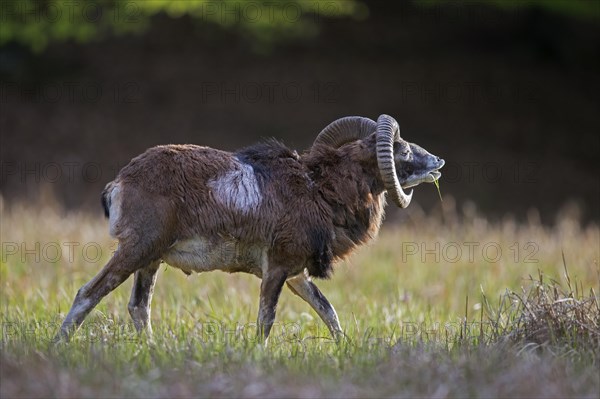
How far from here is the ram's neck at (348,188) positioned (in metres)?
8.74

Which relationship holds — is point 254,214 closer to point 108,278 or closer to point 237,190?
point 237,190

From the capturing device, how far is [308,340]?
856 centimetres

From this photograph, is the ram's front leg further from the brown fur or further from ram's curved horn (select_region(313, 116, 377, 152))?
ram's curved horn (select_region(313, 116, 377, 152))

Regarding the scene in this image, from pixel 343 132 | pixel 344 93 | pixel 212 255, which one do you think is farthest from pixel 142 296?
pixel 344 93

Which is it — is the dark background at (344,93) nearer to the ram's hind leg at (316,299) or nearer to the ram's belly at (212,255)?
the ram's hind leg at (316,299)

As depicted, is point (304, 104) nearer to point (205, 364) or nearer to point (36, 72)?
point (36, 72)

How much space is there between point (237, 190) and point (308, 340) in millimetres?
1430

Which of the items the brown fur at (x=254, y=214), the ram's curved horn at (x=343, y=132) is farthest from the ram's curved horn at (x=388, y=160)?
the ram's curved horn at (x=343, y=132)

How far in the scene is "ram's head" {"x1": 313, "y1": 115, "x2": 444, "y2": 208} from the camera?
28.1 feet

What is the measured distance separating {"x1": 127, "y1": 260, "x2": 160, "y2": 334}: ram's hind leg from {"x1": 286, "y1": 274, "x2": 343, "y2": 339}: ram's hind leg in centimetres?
126

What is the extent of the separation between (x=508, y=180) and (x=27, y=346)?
1824 centimetres

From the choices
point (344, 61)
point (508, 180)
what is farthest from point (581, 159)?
point (344, 61)

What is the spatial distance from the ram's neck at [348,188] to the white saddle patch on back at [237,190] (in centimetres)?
60

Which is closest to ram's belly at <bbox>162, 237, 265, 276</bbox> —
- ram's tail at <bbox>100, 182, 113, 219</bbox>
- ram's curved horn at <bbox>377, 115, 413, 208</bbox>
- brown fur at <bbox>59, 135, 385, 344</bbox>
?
brown fur at <bbox>59, 135, 385, 344</bbox>
